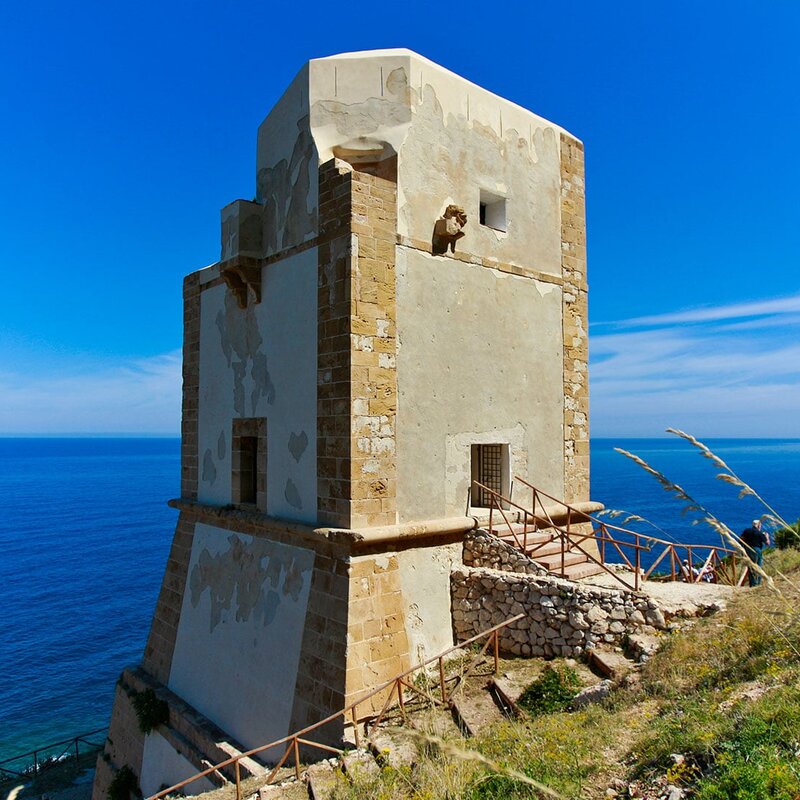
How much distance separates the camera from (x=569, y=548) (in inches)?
404

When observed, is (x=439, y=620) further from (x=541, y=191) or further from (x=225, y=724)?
(x=541, y=191)

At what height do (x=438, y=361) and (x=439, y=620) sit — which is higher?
(x=438, y=361)

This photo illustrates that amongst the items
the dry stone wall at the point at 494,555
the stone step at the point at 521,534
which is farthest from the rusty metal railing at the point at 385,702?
the stone step at the point at 521,534

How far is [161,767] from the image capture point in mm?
11109

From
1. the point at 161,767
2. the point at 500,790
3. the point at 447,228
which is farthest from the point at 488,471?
the point at 161,767

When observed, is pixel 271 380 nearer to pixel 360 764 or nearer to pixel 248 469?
pixel 248 469

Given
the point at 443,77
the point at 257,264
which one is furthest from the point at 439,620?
the point at 443,77

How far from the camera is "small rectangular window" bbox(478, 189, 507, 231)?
36.4 ft

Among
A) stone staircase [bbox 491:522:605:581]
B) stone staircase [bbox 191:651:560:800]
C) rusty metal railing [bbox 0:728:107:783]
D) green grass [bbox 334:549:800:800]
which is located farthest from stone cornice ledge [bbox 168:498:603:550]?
rusty metal railing [bbox 0:728:107:783]

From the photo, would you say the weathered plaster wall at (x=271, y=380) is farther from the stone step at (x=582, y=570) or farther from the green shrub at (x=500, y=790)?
the green shrub at (x=500, y=790)

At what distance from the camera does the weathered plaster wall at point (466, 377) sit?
9.55 m

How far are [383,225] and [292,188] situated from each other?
6.89 feet

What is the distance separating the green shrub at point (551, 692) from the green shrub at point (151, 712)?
711 centimetres

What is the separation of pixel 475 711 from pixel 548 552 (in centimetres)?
310
